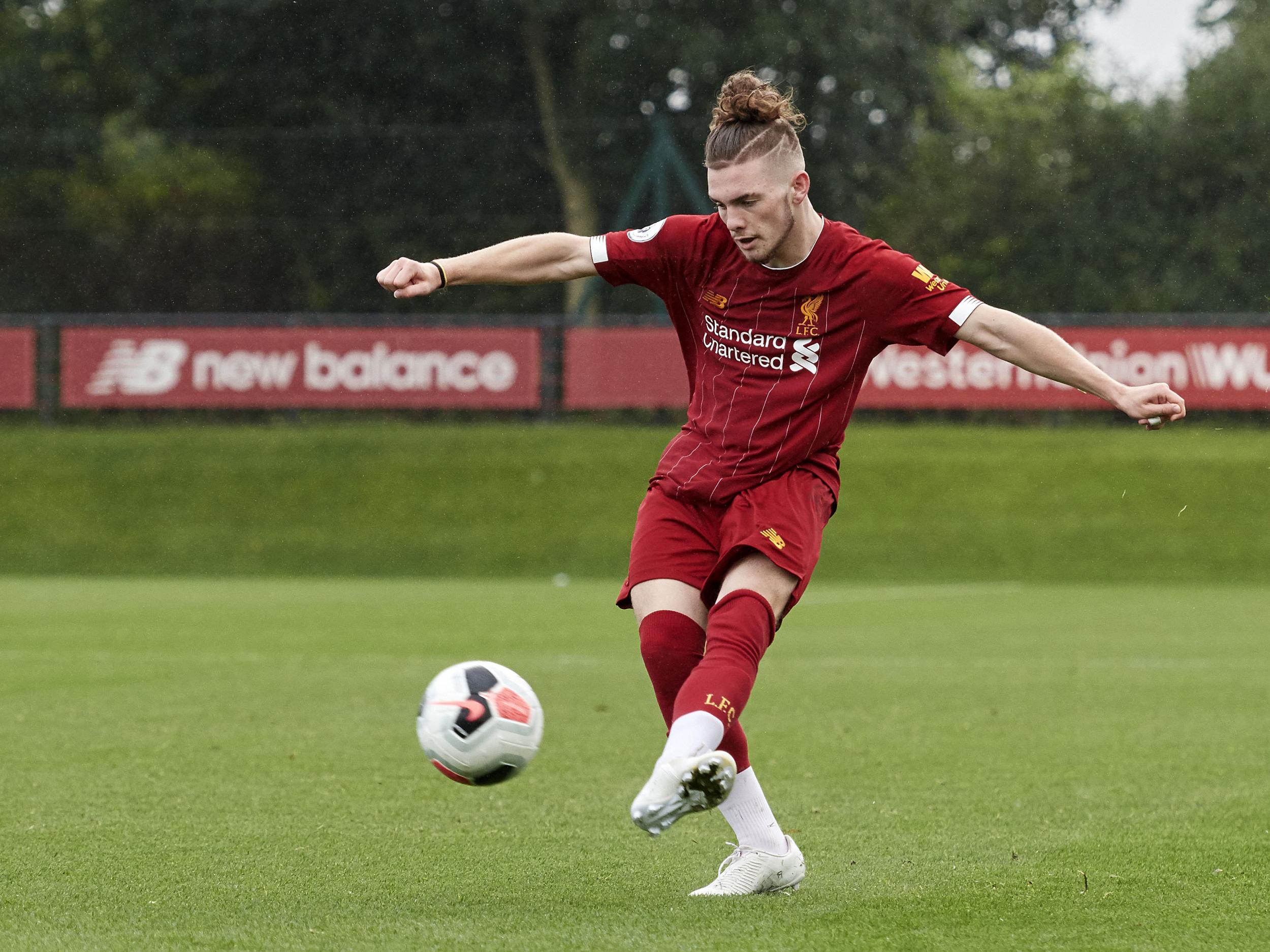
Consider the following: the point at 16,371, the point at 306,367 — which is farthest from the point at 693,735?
the point at 16,371

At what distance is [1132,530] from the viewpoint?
68.5 feet

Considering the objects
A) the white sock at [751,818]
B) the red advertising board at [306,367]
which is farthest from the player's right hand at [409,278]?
the red advertising board at [306,367]

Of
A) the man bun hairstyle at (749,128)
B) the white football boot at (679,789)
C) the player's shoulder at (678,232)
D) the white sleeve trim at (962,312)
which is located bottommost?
the white football boot at (679,789)

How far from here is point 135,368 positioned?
2292cm

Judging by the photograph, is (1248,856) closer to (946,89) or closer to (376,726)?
(376,726)

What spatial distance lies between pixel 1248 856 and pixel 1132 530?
649 inches

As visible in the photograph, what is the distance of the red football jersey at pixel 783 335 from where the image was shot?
14.7 ft

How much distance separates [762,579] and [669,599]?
0.87 feet

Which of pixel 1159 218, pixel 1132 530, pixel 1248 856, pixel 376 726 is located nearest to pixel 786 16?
pixel 1159 218

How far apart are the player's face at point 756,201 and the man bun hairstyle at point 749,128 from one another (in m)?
0.03

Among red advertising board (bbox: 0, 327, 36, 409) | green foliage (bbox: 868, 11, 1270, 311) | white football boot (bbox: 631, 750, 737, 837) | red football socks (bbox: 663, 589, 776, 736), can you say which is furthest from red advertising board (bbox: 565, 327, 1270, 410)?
white football boot (bbox: 631, 750, 737, 837)

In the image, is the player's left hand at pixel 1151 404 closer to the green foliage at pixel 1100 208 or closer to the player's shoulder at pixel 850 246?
the player's shoulder at pixel 850 246

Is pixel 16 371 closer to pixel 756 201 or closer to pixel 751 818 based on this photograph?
pixel 751 818

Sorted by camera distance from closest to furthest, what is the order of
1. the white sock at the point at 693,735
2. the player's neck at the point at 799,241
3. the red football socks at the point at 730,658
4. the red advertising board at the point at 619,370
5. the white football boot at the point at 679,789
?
the white football boot at the point at 679,789, the white sock at the point at 693,735, the red football socks at the point at 730,658, the player's neck at the point at 799,241, the red advertising board at the point at 619,370
